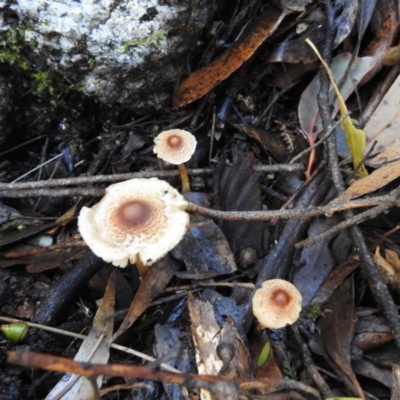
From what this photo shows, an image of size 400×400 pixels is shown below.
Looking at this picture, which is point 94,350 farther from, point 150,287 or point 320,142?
point 320,142

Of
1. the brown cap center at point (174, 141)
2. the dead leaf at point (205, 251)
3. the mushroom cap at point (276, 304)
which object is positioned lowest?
the dead leaf at point (205, 251)

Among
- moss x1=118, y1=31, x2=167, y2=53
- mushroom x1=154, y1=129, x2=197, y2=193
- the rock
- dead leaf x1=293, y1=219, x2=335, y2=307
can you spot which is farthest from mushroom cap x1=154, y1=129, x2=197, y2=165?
dead leaf x1=293, y1=219, x2=335, y2=307

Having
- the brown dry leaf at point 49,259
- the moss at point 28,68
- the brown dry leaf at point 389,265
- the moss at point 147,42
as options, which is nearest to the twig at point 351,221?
the brown dry leaf at point 389,265

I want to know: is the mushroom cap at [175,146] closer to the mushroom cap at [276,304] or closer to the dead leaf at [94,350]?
the dead leaf at [94,350]

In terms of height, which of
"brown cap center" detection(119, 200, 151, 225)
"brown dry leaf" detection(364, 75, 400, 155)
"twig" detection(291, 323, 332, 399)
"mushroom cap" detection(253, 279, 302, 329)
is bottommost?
"twig" detection(291, 323, 332, 399)

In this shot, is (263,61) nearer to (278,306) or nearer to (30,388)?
(278,306)

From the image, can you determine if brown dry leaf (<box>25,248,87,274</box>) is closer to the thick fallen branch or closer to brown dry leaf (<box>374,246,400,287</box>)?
the thick fallen branch
